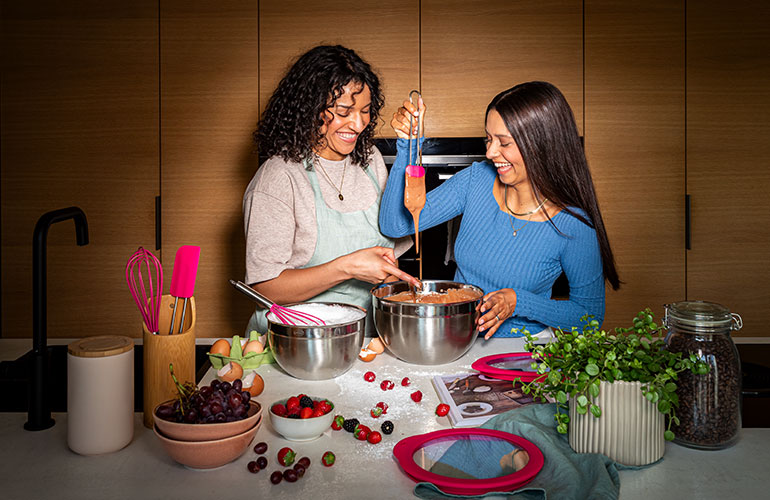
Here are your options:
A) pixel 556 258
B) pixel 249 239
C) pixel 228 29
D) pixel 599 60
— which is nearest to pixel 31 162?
pixel 228 29

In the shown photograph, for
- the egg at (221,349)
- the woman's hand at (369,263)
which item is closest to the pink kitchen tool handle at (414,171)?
the woman's hand at (369,263)

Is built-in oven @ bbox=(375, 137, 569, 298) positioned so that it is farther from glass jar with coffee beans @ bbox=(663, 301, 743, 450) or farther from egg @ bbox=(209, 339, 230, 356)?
glass jar with coffee beans @ bbox=(663, 301, 743, 450)

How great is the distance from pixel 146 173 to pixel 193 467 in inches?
87.4

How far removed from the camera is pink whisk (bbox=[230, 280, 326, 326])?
1270mm

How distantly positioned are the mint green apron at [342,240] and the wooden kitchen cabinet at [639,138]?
1399mm

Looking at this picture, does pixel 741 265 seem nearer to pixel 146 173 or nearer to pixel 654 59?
pixel 654 59

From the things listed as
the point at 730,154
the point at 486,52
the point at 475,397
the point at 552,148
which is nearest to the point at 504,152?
the point at 552,148

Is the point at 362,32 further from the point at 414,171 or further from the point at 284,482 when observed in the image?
the point at 284,482

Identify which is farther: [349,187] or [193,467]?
[349,187]

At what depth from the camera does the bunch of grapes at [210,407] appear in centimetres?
92

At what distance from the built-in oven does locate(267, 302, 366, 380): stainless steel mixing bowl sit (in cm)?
150

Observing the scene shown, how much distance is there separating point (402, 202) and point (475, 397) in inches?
30.9

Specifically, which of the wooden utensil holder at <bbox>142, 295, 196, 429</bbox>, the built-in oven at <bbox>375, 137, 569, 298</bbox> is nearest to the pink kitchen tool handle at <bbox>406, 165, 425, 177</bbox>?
the wooden utensil holder at <bbox>142, 295, 196, 429</bbox>

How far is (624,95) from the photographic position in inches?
111
